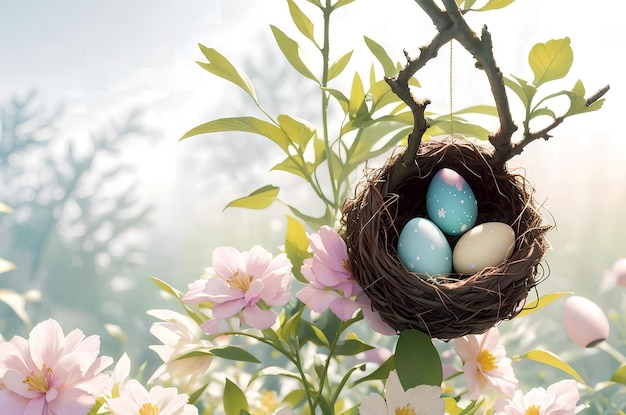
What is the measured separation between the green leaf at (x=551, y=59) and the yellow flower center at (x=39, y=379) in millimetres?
583

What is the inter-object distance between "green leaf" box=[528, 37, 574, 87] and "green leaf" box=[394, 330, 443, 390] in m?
0.30

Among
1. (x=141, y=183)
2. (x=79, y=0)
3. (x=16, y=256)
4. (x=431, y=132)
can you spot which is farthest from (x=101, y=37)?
(x=431, y=132)

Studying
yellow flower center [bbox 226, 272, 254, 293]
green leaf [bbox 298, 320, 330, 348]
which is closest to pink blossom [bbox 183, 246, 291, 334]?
yellow flower center [bbox 226, 272, 254, 293]

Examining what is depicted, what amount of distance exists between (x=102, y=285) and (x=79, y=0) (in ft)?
1.80

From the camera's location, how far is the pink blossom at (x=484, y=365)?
76 cm

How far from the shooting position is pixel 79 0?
1292 mm

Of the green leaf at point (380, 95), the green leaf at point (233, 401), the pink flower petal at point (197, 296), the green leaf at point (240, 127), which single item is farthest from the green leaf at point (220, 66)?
the green leaf at point (233, 401)

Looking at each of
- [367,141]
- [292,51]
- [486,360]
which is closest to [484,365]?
[486,360]

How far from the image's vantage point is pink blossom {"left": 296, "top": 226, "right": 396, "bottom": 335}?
71cm

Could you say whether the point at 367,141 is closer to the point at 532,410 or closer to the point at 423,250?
the point at 423,250

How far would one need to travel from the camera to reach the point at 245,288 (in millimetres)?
735

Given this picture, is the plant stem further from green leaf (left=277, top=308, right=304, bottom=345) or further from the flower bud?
the flower bud

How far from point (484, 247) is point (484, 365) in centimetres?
16

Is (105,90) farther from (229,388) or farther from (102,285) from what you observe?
(229,388)
